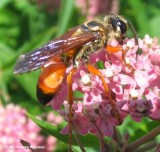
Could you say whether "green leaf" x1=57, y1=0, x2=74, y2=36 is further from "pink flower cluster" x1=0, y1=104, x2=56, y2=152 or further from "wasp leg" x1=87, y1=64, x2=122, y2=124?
"wasp leg" x1=87, y1=64, x2=122, y2=124

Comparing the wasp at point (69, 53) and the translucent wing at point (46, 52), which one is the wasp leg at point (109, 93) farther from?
the translucent wing at point (46, 52)

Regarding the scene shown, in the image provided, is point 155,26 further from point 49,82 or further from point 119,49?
point 49,82

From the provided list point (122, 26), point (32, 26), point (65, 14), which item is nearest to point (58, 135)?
point (122, 26)

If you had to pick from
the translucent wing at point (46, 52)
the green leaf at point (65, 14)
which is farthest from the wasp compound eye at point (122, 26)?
the green leaf at point (65, 14)

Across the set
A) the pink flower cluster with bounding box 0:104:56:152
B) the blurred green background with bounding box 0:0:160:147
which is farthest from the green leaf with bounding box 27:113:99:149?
the blurred green background with bounding box 0:0:160:147

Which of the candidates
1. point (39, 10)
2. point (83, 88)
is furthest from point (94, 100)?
point (39, 10)

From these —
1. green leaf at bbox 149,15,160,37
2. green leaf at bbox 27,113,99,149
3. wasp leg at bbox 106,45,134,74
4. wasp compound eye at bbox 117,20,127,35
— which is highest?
green leaf at bbox 149,15,160,37
